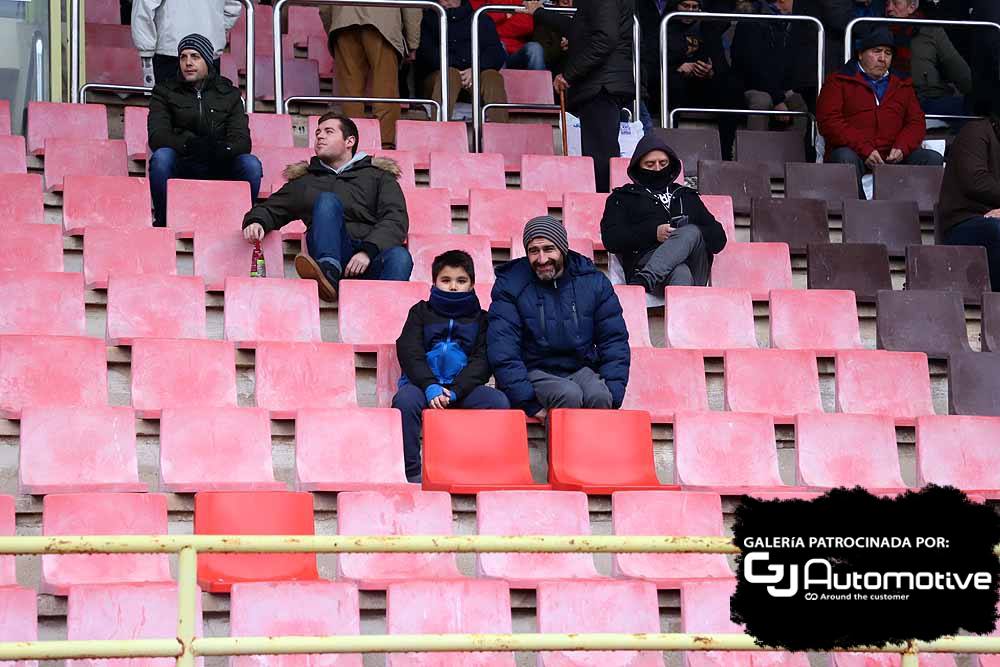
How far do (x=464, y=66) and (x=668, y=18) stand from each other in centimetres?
127

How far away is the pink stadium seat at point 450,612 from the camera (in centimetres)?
522

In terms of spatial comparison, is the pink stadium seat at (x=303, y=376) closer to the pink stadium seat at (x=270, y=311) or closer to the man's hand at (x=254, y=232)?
the pink stadium seat at (x=270, y=311)

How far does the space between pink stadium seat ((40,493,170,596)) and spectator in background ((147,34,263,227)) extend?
8.62 feet

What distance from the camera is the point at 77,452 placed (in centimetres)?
597

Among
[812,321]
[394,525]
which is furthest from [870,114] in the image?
[394,525]

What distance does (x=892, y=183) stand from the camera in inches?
359

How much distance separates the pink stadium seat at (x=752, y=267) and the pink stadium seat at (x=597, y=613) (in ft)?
9.28

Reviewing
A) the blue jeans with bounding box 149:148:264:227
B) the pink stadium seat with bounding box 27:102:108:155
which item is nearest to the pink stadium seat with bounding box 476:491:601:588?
the blue jeans with bounding box 149:148:264:227

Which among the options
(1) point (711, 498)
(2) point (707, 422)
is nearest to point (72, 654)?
(1) point (711, 498)

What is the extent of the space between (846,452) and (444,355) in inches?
59.0

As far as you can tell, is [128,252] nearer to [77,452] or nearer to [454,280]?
[454,280]

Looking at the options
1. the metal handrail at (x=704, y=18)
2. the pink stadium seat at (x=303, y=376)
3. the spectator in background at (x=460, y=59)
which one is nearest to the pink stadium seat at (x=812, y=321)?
the pink stadium seat at (x=303, y=376)

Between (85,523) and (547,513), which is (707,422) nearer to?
(547,513)

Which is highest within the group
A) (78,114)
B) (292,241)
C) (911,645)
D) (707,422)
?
(78,114)
